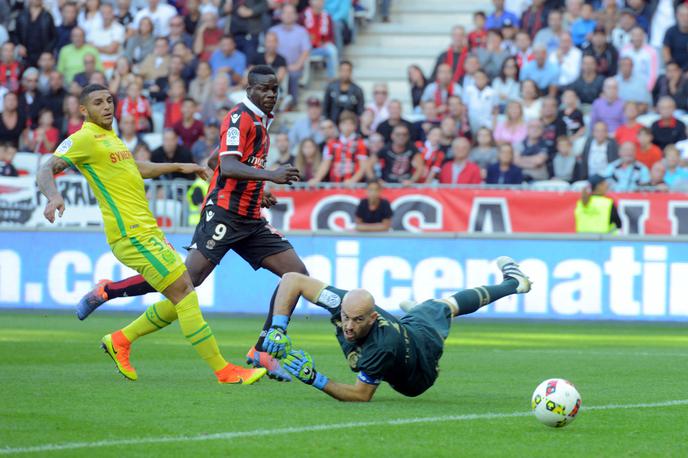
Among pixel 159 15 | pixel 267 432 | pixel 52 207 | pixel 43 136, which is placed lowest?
pixel 267 432

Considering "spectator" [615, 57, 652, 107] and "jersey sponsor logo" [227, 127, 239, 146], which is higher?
"spectator" [615, 57, 652, 107]

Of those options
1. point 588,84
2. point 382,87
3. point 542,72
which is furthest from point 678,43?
point 382,87

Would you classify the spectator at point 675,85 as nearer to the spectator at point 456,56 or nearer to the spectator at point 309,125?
the spectator at point 456,56

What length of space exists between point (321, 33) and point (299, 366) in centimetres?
1745

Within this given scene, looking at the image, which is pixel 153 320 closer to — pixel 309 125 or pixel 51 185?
pixel 51 185

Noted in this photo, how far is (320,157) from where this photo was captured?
2178cm

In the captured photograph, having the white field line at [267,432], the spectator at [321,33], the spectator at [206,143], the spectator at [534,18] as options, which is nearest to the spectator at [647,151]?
the spectator at [534,18]

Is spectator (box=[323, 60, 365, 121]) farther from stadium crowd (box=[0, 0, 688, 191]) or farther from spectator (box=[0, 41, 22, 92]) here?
spectator (box=[0, 41, 22, 92])

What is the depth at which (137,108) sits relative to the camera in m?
24.1

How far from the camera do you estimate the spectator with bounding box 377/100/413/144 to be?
22073 millimetres

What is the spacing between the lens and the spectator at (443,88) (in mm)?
23219

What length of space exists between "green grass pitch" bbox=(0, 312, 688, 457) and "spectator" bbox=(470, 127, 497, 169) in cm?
736

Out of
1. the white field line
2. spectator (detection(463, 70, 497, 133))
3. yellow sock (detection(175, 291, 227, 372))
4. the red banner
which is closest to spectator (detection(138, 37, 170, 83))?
spectator (detection(463, 70, 497, 133))

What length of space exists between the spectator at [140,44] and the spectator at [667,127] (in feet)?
33.4
